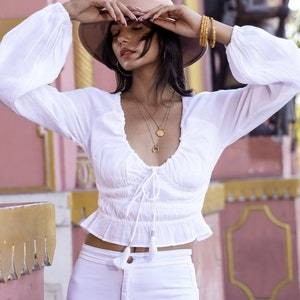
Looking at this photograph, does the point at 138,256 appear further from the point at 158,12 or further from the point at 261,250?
the point at 261,250

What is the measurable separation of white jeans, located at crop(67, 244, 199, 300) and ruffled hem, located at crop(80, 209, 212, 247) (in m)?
0.04

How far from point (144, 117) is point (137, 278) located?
1.88 feet

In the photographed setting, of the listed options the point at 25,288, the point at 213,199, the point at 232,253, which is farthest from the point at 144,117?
the point at 232,253

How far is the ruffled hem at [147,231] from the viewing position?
300 cm

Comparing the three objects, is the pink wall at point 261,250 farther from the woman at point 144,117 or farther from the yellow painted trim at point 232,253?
the woman at point 144,117

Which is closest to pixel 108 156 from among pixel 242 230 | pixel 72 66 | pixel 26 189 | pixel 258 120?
pixel 258 120

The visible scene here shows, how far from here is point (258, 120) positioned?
323cm

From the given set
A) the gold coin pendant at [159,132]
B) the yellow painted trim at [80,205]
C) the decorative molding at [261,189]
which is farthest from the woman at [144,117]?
the decorative molding at [261,189]

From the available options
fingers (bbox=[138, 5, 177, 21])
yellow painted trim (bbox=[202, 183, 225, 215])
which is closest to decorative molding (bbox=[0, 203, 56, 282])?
fingers (bbox=[138, 5, 177, 21])

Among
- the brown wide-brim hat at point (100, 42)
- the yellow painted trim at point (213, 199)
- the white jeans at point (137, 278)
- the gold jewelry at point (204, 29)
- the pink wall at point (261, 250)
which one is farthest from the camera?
the pink wall at point (261, 250)

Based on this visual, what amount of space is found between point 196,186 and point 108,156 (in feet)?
0.98

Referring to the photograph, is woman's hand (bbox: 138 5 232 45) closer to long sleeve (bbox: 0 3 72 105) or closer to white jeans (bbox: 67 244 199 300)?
long sleeve (bbox: 0 3 72 105)

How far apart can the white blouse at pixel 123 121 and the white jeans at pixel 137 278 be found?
5cm

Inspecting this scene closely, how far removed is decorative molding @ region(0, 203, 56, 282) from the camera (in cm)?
311
